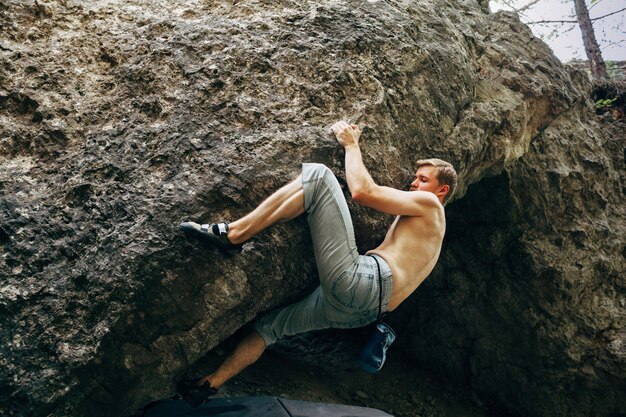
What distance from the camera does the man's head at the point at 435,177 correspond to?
11.7ft

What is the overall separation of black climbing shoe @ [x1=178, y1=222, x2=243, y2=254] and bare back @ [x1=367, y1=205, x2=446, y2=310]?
105cm

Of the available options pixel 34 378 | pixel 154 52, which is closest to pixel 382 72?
pixel 154 52

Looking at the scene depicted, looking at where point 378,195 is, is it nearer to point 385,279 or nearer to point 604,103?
point 385,279

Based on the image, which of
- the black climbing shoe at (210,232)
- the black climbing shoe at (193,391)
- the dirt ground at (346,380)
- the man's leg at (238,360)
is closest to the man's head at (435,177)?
the black climbing shoe at (210,232)

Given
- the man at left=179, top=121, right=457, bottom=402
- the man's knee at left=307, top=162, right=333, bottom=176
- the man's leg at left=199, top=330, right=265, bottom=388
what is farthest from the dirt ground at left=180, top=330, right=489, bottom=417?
the man's knee at left=307, top=162, right=333, bottom=176

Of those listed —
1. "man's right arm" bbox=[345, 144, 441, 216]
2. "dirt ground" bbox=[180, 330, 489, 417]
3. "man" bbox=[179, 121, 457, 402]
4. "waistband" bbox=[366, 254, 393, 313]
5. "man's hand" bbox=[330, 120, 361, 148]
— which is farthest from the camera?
"dirt ground" bbox=[180, 330, 489, 417]

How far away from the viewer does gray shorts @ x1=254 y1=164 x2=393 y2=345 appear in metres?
3.07

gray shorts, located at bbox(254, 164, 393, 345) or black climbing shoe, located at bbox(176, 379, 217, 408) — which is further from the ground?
gray shorts, located at bbox(254, 164, 393, 345)

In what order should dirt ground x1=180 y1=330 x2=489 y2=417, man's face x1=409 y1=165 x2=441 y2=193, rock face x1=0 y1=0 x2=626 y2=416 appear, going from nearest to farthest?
rock face x1=0 y1=0 x2=626 y2=416 → man's face x1=409 y1=165 x2=441 y2=193 → dirt ground x1=180 y1=330 x2=489 y2=417

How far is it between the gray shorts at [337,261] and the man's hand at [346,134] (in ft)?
1.12

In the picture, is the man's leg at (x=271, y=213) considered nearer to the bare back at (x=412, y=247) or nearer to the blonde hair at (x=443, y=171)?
the bare back at (x=412, y=247)

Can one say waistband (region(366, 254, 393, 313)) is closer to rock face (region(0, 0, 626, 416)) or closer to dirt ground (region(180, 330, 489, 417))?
rock face (region(0, 0, 626, 416))

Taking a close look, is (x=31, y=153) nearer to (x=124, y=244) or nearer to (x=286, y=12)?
(x=124, y=244)

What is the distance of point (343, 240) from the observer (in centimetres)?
310
